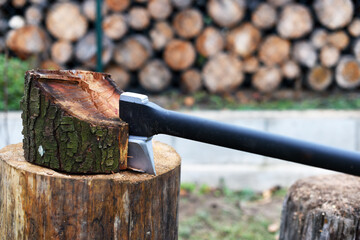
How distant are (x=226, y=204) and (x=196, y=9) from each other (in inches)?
76.8

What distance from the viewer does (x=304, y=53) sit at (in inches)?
149

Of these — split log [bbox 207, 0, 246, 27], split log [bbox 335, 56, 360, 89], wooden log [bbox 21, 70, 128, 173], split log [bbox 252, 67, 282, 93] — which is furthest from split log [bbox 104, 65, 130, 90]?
wooden log [bbox 21, 70, 128, 173]

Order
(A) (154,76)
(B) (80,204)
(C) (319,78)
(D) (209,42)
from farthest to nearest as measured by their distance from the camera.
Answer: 1. (C) (319,78)
2. (A) (154,76)
3. (D) (209,42)
4. (B) (80,204)

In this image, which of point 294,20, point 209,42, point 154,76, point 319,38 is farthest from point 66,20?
point 319,38

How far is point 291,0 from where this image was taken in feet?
12.3

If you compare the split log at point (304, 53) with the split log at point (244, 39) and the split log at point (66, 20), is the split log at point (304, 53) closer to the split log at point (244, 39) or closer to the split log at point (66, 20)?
the split log at point (244, 39)

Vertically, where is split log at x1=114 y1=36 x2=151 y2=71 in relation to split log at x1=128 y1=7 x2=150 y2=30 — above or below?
below

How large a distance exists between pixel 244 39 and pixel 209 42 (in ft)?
1.15

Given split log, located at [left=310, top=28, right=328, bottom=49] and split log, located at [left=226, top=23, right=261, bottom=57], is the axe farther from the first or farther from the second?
split log, located at [left=310, top=28, right=328, bottom=49]

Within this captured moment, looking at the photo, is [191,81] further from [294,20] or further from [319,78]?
[319,78]

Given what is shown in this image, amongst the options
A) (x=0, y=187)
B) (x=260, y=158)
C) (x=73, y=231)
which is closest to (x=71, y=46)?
(x=260, y=158)

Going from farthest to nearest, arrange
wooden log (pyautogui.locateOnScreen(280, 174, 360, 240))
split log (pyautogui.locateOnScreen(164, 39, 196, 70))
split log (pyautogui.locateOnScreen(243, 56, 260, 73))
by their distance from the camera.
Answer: split log (pyautogui.locateOnScreen(243, 56, 260, 73)) → split log (pyautogui.locateOnScreen(164, 39, 196, 70)) → wooden log (pyautogui.locateOnScreen(280, 174, 360, 240))

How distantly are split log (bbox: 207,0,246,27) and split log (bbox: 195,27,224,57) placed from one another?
0.13m

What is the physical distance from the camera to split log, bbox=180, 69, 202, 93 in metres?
3.88
